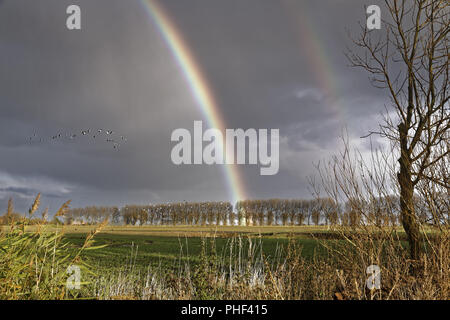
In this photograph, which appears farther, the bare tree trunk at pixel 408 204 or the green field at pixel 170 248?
the green field at pixel 170 248

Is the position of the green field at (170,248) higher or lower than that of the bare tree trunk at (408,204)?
lower

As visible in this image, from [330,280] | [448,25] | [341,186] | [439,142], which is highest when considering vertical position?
[448,25]

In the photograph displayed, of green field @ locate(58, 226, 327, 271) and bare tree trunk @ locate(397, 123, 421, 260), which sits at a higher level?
bare tree trunk @ locate(397, 123, 421, 260)

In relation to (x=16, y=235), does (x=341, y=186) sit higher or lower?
higher

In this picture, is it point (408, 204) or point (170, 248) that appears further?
point (170, 248)

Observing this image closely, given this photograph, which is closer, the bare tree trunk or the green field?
the bare tree trunk

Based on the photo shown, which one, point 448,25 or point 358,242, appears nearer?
point 358,242

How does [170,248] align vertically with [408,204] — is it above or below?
below
